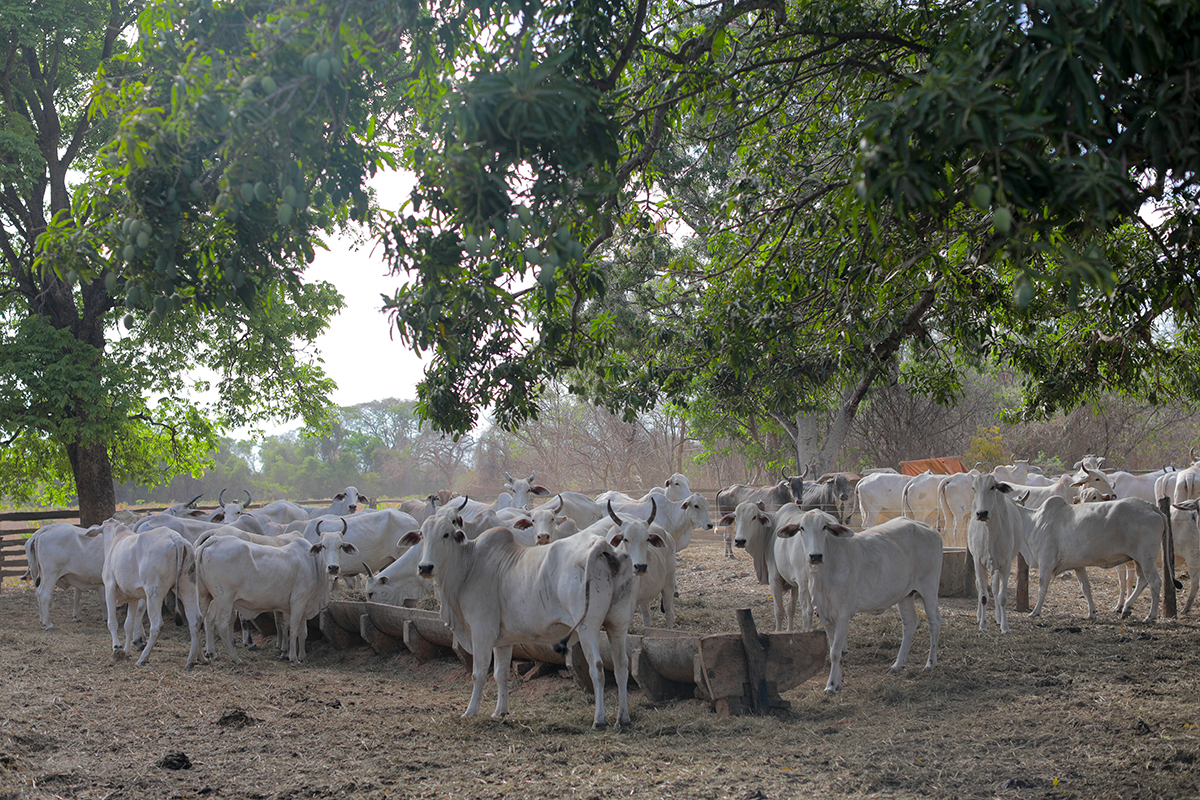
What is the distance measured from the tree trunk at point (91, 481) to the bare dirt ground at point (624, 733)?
8530 mm

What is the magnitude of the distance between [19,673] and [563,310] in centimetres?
621

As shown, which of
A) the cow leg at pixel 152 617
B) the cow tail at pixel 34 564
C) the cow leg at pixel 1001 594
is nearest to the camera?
the cow leg at pixel 152 617

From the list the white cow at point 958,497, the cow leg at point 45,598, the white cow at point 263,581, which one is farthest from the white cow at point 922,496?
the cow leg at point 45,598

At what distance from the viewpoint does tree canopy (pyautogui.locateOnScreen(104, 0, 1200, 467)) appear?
343cm

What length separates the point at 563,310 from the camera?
22.8ft

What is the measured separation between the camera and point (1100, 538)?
9484 millimetres

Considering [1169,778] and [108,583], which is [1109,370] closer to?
[1169,778]

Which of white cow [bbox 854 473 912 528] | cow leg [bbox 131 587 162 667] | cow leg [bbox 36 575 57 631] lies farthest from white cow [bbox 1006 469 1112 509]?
cow leg [bbox 36 575 57 631]

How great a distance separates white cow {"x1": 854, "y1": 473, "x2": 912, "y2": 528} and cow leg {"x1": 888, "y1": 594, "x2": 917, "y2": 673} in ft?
34.3

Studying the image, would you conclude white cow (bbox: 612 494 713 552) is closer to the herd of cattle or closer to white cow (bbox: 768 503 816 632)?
the herd of cattle

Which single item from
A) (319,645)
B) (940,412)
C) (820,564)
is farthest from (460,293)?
(940,412)

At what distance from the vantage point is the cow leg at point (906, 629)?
7.52 m

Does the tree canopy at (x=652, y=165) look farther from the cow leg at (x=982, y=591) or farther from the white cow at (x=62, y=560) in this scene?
the white cow at (x=62, y=560)

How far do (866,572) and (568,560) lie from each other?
8.46ft
